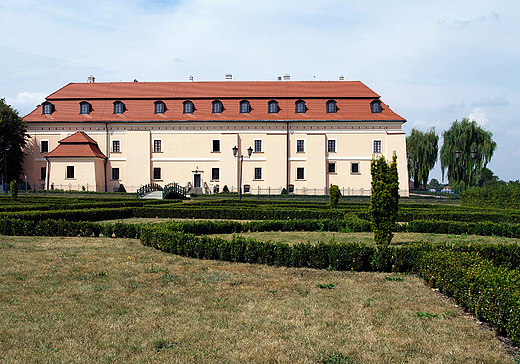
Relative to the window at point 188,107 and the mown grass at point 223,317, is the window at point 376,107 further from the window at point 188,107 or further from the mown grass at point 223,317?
the mown grass at point 223,317

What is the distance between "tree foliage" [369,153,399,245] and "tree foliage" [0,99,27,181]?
40.7m

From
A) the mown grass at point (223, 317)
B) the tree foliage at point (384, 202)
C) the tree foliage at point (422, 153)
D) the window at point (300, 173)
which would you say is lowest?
the mown grass at point (223, 317)

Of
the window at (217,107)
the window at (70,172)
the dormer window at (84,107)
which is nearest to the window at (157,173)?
the window at (70,172)

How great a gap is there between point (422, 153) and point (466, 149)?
668 cm

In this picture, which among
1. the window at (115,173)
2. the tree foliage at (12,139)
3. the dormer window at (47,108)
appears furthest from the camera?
the dormer window at (47,108)

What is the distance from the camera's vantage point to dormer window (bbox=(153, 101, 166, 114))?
42.9 m

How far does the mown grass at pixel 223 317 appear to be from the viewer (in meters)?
4.28

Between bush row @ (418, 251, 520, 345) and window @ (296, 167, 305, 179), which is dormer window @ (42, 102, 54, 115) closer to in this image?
window @ (296, 167, 305, 179)

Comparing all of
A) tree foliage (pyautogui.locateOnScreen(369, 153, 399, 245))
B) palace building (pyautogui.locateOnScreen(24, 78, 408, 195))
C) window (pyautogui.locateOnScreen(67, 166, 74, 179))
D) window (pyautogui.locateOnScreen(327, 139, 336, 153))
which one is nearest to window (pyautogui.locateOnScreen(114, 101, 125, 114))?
palace building (pyautogui.locateOnScreen(24, 78, 408, 195))

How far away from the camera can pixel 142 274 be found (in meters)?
7.50

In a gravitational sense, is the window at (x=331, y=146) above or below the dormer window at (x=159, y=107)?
below

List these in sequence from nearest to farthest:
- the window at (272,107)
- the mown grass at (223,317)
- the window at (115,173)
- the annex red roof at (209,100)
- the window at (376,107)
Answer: the mown grass at (223,317) < the window at (376,107) < the annex red roof at (209,100) < the window at (272,107) < the window at (115,173)

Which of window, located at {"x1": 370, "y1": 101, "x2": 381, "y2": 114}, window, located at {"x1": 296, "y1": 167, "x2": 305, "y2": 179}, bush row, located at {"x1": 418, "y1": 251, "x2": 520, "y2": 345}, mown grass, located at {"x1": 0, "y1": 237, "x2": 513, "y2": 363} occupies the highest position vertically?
window, located at {"x1": 370, "y1": 101, "x2": 381, "y2": 114}

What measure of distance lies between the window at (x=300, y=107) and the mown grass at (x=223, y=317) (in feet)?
118
